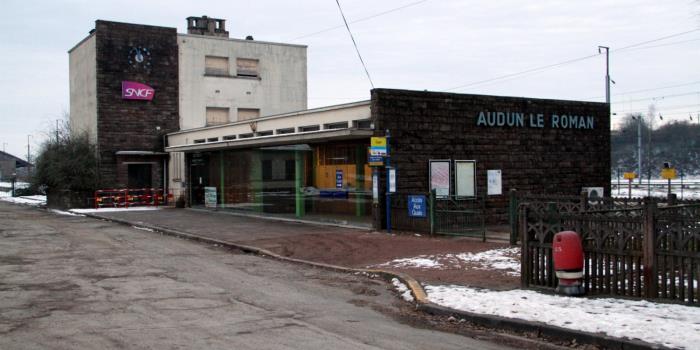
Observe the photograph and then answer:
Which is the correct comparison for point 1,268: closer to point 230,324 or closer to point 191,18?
point 230,324

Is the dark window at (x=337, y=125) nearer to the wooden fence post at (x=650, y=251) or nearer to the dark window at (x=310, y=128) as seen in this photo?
the dark window at (x=310, y=128)

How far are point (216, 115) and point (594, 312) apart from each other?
115 ft

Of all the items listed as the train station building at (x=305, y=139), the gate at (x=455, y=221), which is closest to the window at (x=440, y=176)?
the train station building at (x=305, y=139)

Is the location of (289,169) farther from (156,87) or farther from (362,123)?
(156,87)

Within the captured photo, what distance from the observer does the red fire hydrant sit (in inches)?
354

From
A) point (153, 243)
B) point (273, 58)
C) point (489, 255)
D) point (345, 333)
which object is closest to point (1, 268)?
point (153, 243)

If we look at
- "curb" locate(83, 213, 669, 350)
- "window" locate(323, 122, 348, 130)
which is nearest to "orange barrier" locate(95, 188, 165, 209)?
"window" locate(323, 122, 348, 130)

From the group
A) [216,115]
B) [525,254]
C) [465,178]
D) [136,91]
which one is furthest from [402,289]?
[216,115]

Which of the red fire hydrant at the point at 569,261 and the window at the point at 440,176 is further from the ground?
the window at the point at 440,176

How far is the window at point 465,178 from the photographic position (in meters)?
21.7

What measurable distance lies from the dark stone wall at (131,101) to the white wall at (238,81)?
82cm

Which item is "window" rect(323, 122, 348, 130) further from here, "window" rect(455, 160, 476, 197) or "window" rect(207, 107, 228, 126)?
"window" rect(207, 107, 228, 126)

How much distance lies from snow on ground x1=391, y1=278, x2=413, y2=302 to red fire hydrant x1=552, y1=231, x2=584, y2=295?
2241 millimetres

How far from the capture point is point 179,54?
128 feet
